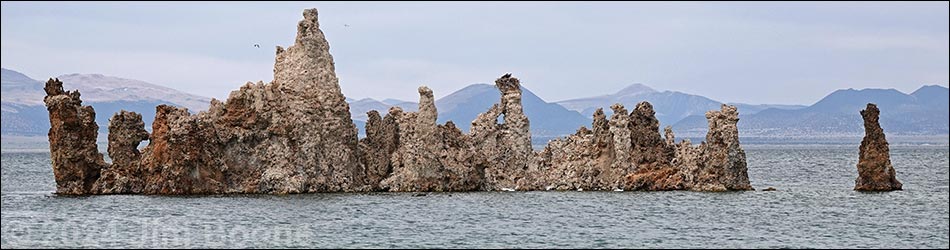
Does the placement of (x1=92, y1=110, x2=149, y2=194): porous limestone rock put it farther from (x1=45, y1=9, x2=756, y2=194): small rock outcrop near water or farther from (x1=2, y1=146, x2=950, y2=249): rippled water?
(x1=2, y1=146, x2=950, y2=249): rippled water

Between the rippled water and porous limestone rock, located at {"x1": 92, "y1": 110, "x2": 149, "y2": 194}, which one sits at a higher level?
porous limestone rock, located at {"x1": 92, "y1": 110, "x2": 149, "y2": 194}

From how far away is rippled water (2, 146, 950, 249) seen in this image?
62.0 metres

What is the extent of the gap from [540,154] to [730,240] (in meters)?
38.7

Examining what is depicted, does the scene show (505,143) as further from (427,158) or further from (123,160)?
(123,160)

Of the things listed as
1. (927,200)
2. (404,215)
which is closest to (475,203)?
(404,215)

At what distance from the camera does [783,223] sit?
72750 millimetres

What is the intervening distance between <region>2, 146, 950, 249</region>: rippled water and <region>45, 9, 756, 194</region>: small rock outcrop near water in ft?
8.98

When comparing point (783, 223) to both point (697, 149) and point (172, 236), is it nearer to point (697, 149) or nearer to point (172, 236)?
point (697, 149)

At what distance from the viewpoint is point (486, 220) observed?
7300 cm

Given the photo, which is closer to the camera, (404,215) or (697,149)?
(404,215)

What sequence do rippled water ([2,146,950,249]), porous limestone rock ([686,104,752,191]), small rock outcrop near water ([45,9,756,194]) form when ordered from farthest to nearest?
1. porous limestone rock ([686,104,752,191])
2. small rock outcrop near water ([45,9,756,194])
3. rippled water ([2,146,950,249])

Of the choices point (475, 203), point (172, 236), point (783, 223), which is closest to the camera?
point (172, 236)

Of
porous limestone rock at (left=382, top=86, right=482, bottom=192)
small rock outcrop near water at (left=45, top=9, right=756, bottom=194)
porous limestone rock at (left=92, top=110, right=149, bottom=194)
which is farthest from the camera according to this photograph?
porous limestone rock at (left=382, top=86, right=482, bottom=192)

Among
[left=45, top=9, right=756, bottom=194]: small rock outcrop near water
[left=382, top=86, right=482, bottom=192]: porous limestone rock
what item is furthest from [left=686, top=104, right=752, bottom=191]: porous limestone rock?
[left=382, top=86, right=482, bottom=192]: porous limestone rock
